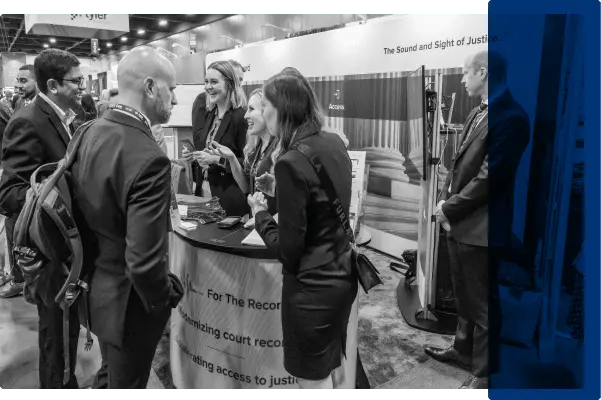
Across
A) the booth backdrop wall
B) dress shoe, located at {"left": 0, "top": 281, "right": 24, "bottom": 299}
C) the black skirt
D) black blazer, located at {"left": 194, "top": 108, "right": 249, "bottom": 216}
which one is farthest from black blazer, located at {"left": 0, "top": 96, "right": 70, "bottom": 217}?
the booth backdrop wall

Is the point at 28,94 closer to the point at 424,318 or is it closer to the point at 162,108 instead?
the point at 162,108

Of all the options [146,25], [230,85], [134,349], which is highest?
[146,25]

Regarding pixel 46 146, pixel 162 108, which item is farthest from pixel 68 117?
pixel 162 108

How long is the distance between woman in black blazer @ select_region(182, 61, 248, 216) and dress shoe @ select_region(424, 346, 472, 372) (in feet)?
4.81

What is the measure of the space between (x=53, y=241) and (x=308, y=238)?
84cm

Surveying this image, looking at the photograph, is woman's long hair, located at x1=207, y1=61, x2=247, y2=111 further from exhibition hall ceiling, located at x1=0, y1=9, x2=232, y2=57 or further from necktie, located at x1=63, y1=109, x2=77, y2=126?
exhibition hall ceiling, located at x1=0, y1=9, x2=232, y2=57

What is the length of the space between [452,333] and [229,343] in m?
1.80

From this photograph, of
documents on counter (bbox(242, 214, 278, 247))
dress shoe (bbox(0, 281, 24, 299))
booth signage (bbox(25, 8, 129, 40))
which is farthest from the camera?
dress shoe (bbox(0, 281, 24, 299))

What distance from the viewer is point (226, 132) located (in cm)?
311

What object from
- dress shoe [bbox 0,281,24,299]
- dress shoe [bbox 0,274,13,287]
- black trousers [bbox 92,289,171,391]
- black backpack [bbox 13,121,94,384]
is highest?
black backpack [bbox 13,121,94,384]

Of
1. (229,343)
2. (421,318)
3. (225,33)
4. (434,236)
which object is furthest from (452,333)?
(225,33)

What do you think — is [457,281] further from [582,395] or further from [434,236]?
[582,395]

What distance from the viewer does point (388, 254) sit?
16.7 feet

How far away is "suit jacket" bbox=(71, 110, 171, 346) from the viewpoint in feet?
4.67
